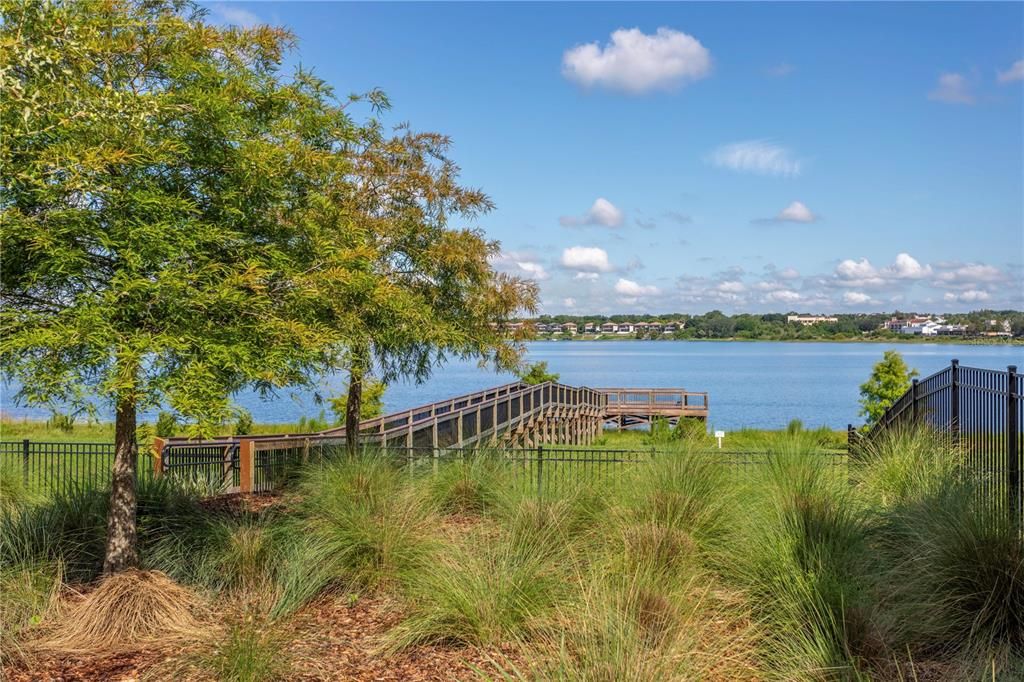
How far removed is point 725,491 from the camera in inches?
328

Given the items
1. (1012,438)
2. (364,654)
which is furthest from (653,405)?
(364,654)

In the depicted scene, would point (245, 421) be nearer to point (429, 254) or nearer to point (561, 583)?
point (429, 254)

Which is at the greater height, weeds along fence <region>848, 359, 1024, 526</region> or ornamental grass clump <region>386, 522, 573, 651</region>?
weeds along fence <region>848, 359, 1024, 526</region>

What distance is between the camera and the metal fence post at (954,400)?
9.72 m

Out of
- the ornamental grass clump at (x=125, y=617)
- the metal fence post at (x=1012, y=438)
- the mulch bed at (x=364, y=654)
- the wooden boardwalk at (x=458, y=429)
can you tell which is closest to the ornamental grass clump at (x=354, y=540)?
the mulch bed at (x=364, y=654)

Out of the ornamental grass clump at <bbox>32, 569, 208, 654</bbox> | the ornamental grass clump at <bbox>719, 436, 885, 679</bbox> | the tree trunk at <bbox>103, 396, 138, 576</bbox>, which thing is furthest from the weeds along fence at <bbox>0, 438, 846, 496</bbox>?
the ornamental grass clump at <bbox>32, 569, 208, 654</bbox>

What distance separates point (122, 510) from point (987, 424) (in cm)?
886

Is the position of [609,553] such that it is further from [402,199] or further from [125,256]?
[402,199]

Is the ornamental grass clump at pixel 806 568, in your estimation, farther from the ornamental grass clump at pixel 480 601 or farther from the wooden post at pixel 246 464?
the wooden post at pixel 246 464

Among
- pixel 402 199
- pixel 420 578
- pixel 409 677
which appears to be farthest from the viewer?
pixel 402 199

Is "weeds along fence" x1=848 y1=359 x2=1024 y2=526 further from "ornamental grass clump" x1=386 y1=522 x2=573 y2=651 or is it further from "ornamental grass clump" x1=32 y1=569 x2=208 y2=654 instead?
"ornamental grass clump" x1=32 y1=569 x2=208 y2=654

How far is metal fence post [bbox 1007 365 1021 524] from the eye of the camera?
7535 mm

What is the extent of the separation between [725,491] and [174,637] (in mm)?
5308

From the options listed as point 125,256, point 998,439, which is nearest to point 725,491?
point 998,439
